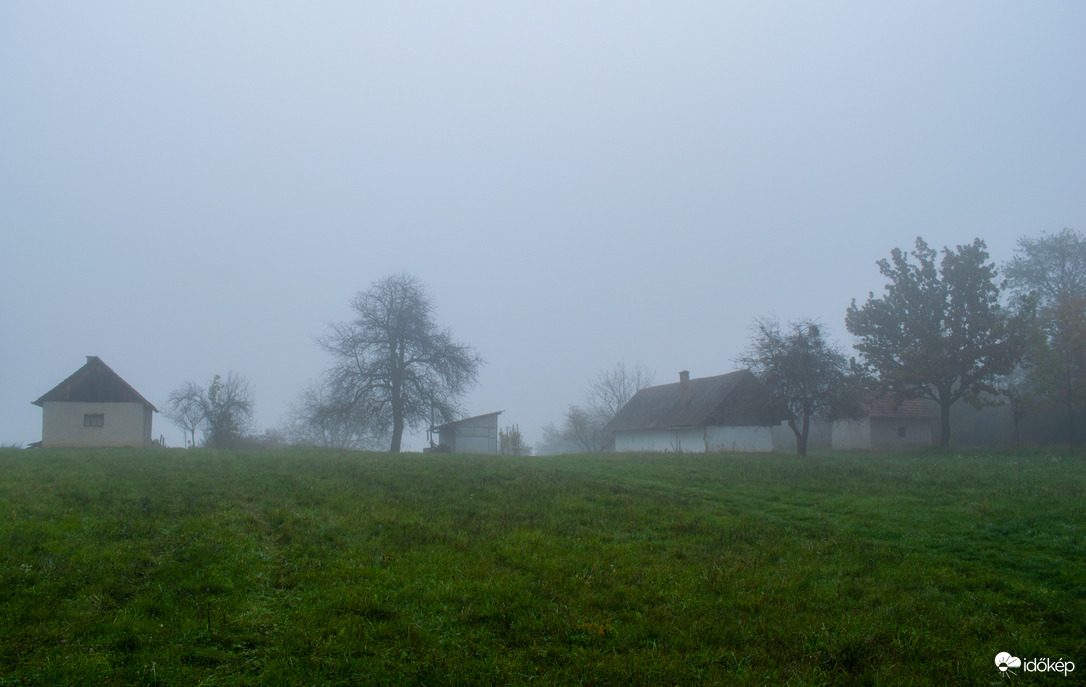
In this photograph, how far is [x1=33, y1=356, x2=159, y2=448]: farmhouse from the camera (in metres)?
39.3

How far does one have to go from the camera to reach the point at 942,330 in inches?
1479

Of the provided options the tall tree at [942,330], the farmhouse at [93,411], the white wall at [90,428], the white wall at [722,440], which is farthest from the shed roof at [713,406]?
the farmhouse at [93,411]

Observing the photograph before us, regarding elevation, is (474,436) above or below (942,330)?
below

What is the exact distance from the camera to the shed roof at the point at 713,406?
38.0 metres

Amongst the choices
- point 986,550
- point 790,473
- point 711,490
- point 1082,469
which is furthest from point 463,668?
point 1082,469

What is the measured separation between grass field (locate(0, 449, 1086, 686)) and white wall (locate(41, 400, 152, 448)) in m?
30.2

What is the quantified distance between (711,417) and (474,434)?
17.4 metres

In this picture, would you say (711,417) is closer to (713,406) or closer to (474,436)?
(713,406)

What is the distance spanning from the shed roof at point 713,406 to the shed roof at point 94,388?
109 ft

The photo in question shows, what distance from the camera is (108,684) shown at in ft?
18.2

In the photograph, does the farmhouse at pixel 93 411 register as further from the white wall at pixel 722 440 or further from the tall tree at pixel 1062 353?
the tall tree at pixel 1062 353

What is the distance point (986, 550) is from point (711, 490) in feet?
24.1

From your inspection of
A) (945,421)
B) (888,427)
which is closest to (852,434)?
(888,427)

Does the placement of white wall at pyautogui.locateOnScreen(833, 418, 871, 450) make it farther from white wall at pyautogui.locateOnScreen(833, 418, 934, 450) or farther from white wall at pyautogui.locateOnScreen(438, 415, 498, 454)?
white wall at pyautogui.locateOnScreen(438, 415, 498, 454)
